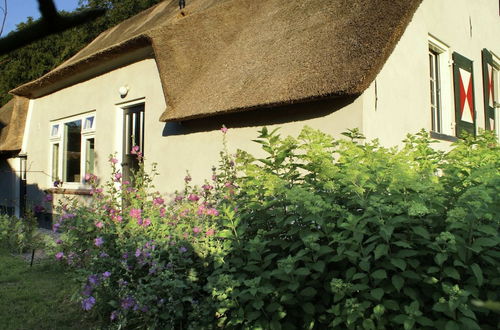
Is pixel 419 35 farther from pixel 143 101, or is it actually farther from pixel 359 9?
pixel 143 101

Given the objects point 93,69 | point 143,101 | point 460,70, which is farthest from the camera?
point 93,69

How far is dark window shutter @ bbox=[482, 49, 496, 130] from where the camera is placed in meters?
7.79

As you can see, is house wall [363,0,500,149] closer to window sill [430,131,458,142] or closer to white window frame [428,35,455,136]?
white window frame [428,35,455,136]

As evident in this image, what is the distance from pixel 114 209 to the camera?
150 inches

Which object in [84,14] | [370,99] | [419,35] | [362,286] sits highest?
[419,35]

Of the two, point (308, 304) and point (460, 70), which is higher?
point (460, 70)

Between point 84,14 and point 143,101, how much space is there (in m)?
7.24

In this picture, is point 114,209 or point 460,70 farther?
point 460,70

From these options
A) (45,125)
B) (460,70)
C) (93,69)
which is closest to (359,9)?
(460,70)

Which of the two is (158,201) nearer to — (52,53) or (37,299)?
(37,299)

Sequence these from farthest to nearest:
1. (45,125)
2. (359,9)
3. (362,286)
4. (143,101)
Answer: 1. (45,125)
2. (143,101)
3. (359,9)
4. (362,286)

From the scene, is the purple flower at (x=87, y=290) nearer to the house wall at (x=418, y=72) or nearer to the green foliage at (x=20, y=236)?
the house wall at (x=418, y=72)

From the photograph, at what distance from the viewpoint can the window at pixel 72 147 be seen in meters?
9.07

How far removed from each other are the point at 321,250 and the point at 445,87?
5.53 metres
